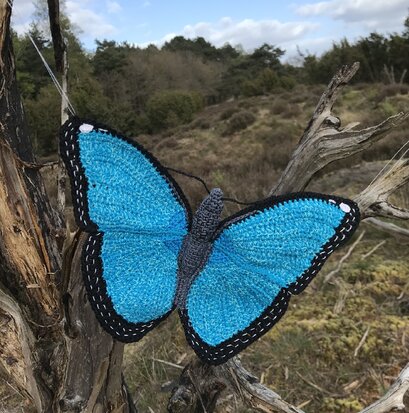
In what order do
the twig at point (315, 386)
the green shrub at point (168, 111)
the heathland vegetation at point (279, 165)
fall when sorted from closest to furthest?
the twig at point (315, 386), the heathland vegetation at point (279, 165), the green shrub at point (168, 111)

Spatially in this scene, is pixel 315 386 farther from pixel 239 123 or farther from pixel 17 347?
pixel 239 123

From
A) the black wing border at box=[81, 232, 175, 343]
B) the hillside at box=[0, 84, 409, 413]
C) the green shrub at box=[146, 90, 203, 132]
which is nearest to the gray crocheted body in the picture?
the black wing border at box=[81, 232, 175, 343]

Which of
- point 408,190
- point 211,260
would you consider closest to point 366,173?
point 408,190

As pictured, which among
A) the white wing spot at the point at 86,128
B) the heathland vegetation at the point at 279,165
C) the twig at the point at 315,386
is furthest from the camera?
the heathland vegetation at the point at 279,165

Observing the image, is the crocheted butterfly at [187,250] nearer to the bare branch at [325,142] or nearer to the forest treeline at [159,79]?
the bare branch at [325,142]

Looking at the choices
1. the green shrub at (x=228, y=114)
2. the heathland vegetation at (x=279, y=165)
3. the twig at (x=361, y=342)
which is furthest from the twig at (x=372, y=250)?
the green shrub at (x=228, y=114)

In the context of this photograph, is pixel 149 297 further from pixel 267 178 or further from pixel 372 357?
pixel 267 178
